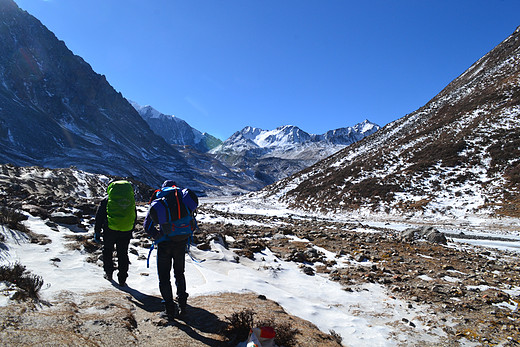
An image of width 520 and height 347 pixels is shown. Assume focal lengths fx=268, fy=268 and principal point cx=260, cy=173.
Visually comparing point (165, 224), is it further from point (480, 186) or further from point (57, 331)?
Result: point (480, 186)

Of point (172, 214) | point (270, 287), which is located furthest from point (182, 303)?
point (270, 287)

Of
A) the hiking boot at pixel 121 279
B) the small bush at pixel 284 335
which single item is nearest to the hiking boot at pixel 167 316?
the small bush at pixel 284 335

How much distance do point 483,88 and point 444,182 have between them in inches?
1186

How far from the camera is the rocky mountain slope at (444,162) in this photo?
92.7ft

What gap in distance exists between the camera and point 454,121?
145 feet

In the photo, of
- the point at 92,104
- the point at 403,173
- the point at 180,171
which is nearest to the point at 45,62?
the point at 92,104

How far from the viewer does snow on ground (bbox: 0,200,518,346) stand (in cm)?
527

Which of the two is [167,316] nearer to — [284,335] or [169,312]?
[169,312]

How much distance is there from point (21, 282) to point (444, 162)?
Answer: 4187 cm

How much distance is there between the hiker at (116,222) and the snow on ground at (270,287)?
524 millimetres

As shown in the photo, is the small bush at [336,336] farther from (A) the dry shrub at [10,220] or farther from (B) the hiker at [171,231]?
(A) the dry shrub at [10,220]

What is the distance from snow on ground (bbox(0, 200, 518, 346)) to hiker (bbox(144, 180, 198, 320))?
138cm

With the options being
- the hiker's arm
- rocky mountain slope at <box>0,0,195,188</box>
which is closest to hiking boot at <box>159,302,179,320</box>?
the hiker's arm

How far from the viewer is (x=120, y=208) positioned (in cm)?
616
